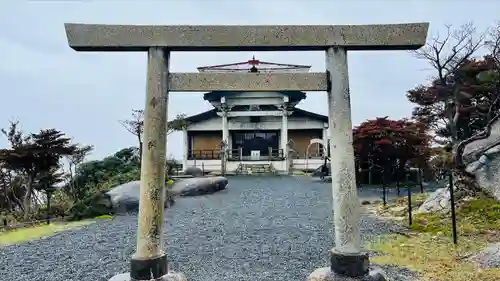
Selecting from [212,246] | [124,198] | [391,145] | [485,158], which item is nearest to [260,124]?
[391,145]

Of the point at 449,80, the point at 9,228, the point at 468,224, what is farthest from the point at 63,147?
the point at 449,80

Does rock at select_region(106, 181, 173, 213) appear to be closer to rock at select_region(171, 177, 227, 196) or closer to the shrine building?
rock at select_region(171, 177, 227, 196)

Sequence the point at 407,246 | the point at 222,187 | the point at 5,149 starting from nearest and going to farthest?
the point at 407,246
the point at 5,149
the point at 222,187

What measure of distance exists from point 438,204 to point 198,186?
352 inches

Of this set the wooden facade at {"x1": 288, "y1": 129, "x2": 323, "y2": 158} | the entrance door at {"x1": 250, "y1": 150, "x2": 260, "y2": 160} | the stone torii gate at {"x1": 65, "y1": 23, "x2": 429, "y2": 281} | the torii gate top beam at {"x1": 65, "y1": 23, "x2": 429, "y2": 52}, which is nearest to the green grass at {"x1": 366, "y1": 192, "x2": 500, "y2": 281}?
the stone torii gate at {"x1": 65, "y1": 23, "x2": 429, "y2": 281}

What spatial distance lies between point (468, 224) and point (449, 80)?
13.1 metres

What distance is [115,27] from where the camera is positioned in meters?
4.01

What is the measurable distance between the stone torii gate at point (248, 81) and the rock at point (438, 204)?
5.71 metres

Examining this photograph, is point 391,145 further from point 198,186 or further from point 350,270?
point 350,270

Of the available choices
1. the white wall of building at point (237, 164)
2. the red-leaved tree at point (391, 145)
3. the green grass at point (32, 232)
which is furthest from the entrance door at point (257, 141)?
the green grass at point (32, 232)

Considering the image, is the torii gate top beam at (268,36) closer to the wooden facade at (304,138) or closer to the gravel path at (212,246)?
the gravel path at (212,246)

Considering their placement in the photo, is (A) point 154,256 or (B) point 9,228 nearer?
(A) point 154,256

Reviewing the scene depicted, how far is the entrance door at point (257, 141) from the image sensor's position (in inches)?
1081

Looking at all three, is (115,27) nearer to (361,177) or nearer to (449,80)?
(361,177)
